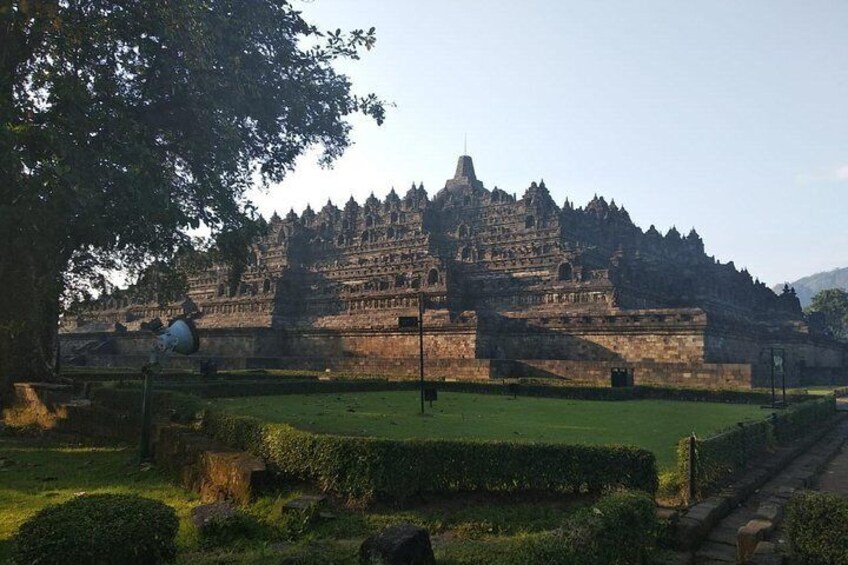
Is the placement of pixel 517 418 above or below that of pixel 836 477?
above

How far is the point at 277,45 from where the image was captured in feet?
72.7

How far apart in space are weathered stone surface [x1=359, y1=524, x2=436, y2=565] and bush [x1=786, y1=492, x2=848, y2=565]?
3.42 meters

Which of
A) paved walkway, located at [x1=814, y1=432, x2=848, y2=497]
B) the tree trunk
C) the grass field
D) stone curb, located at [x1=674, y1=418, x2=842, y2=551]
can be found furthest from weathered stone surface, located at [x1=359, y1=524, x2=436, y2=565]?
the tree trunk

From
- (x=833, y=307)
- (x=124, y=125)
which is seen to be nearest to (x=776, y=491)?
(x=124, y=125)

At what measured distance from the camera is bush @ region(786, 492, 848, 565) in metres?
5.23

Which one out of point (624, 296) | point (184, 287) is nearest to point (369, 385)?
point (184, 287)

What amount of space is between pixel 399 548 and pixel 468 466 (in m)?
3.14

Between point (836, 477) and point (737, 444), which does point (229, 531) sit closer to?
point (737, 444)

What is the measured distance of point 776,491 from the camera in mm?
9547

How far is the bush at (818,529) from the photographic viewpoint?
17.2 ft

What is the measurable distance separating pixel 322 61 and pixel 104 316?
5267cm

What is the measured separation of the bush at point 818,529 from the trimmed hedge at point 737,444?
7.73 ft

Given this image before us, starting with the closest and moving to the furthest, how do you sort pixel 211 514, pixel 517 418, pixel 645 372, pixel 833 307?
pixel 211 514, pixel 517 418, pixel 645 372, pixel 833 307

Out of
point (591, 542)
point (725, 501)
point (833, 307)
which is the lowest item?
point (725, 501)
